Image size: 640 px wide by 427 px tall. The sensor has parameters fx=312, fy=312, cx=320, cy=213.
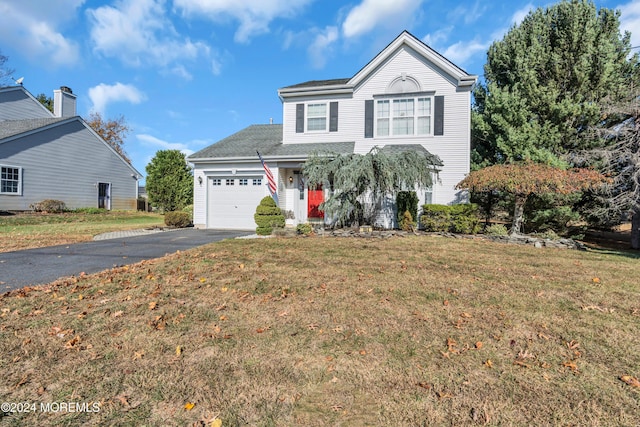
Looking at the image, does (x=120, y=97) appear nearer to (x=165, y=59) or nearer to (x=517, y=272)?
(x=165, y=59)

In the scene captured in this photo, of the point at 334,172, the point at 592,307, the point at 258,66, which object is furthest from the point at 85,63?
the point at 592,307

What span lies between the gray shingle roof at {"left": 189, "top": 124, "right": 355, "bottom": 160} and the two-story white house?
0.17ft

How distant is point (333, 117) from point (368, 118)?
1.60m

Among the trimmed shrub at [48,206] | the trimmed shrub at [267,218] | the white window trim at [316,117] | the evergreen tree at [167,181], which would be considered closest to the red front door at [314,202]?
the trimmed shrub at [267,218]

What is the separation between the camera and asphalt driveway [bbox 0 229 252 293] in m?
5.66

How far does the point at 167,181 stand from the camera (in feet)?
77.7

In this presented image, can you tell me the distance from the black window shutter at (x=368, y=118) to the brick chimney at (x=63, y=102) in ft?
75.6

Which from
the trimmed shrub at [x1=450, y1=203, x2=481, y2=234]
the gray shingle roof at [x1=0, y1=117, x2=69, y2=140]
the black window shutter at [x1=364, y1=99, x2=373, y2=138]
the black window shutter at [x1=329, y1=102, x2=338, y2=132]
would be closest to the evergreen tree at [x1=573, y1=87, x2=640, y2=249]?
the trimmed shrub at [x1=450, y1=203, x2=481, y2=234]

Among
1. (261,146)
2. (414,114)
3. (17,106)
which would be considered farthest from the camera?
(17,106)

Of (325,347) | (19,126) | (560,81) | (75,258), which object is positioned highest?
(560,81)

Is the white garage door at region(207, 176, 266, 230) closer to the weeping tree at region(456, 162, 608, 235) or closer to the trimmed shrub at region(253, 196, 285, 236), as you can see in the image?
the trimmed shrub at region(253, 196, 285, 236)

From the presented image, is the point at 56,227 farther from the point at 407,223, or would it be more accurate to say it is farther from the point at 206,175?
the point at 407,223

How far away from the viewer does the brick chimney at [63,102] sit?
22797mm

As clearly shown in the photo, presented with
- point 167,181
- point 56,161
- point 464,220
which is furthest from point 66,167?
point 464,220
